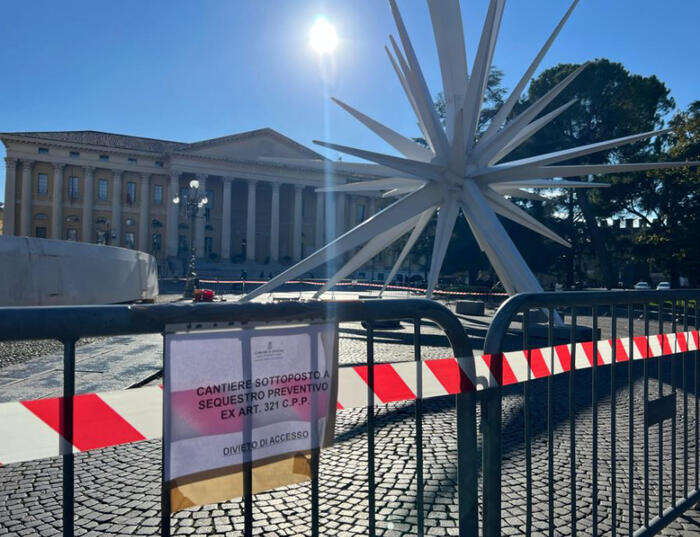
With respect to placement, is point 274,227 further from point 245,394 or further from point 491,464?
point 245,394

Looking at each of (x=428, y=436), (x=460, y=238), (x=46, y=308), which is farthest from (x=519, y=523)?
(x=460, y=238)

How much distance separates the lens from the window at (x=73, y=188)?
189ft

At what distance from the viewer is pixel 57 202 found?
2224 inches

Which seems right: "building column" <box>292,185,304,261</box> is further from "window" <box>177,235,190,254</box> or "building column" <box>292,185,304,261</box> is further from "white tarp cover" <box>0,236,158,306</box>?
"white tarp cover" <box>0,236,158,306</box>

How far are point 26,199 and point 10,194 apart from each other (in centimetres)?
173

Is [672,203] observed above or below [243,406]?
above

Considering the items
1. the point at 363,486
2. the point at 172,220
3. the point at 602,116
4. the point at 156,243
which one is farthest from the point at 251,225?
the point at 363,486

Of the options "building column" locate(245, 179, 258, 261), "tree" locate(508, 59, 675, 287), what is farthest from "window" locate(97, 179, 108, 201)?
"tree" locate(508, 59, 675, 287)

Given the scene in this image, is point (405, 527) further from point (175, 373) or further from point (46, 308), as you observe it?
point (46, 308)

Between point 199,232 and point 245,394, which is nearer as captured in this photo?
point 245,394

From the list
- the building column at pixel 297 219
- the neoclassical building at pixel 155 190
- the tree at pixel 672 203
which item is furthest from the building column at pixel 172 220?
the tree at pixel 672 203

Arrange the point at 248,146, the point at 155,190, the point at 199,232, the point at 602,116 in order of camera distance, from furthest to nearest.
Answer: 1. the point at 155,190
2. the point at 248,146
3. the point at 199,232
4. the point at 602,116

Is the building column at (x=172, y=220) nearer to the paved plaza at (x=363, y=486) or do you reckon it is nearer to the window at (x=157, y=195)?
the window at (x=157, y=195)

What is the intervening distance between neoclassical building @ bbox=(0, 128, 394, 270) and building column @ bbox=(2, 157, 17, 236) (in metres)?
0.12
